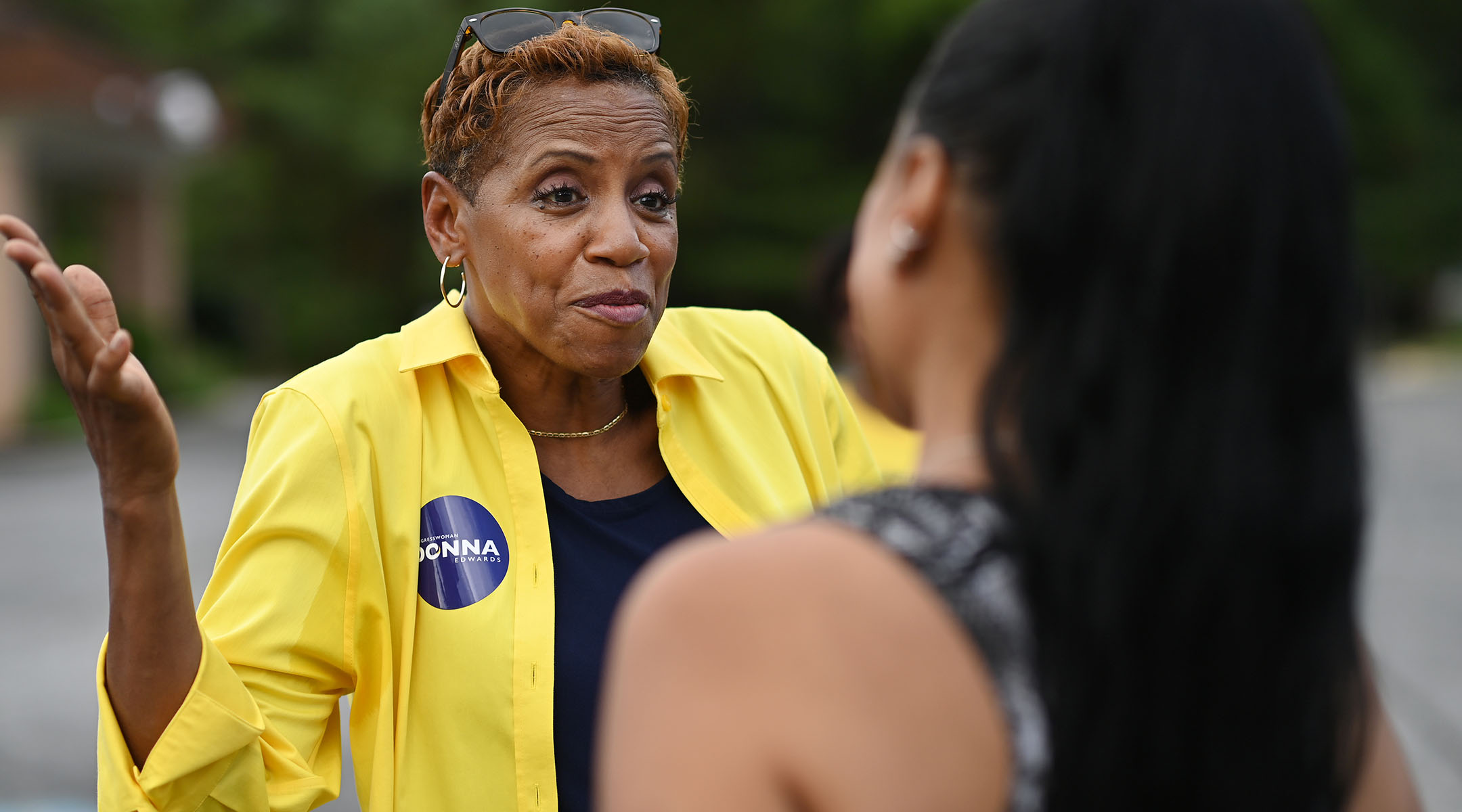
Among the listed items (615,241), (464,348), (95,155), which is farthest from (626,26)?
(95,155)

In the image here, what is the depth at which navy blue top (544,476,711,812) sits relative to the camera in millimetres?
2000

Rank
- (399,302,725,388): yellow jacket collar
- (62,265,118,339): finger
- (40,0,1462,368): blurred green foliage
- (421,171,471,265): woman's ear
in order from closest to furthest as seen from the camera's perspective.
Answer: (62,265,118,339): finger, (399,302,725,388): yellow jacket collar, (421,171,471,265): woman's ear, (40,0,1462,368): blurred green foliage

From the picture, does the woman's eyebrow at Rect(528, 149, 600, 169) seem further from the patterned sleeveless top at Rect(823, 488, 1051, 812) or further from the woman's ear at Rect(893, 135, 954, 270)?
the patterned sleeveless top at Rect(823, 488, 1051, 812)

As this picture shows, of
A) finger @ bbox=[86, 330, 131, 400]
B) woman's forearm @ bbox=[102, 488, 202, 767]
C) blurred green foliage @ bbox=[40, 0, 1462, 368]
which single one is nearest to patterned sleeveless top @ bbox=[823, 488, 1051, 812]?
finger @ bbox=[86, 330, 131, 400]

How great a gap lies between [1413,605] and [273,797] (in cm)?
733

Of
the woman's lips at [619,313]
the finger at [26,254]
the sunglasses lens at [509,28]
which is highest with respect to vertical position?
the sunglasses lens at [509,28]

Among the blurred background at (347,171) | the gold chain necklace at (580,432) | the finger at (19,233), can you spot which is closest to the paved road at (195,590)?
the blurred background at (347,171)

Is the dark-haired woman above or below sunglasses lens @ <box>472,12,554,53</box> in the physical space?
below

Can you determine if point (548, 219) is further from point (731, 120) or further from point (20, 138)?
point (731, 120)

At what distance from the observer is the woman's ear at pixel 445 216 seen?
2.26 m

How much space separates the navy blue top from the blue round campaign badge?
0.10 meters

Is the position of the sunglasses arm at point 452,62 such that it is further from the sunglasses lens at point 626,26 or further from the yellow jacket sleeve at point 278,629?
the yellow jacket sleeve at point 278,629

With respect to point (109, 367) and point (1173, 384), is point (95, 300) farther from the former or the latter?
A: point (1173, 384)

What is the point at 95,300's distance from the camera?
5.14 ft
